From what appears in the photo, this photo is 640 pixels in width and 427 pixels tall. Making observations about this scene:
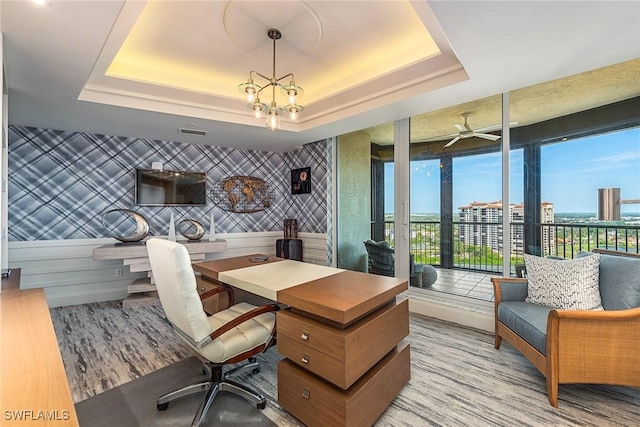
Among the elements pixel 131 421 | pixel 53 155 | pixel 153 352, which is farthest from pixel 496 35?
pixel 53 155

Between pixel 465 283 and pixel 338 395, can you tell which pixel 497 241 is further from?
pixel 338 395

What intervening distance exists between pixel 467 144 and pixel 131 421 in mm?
4015

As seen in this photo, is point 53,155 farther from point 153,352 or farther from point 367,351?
point 367,351

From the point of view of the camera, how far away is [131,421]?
5.62 feet

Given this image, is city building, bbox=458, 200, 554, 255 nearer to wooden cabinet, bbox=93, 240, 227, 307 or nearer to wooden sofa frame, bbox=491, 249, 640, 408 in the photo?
wooden sofa frame, bbox=491, 249, 640, 408

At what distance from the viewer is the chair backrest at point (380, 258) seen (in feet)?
13.3

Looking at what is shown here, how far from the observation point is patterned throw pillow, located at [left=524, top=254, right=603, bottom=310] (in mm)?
2141

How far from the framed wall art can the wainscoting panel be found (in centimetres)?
293

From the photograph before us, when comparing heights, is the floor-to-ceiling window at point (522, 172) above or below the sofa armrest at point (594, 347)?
above

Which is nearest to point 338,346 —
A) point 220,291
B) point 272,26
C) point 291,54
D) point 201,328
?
point 201,328

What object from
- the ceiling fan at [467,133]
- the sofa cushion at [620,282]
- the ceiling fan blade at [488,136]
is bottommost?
the sofa cushion at [620,282]

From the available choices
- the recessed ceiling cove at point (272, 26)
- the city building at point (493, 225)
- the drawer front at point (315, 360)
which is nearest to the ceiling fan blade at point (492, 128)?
the city building at point (493, 225)

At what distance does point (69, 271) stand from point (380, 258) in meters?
4.45

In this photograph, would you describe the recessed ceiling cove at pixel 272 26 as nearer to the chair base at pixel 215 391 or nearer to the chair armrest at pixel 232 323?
the chair armrest at pixel 232 323
